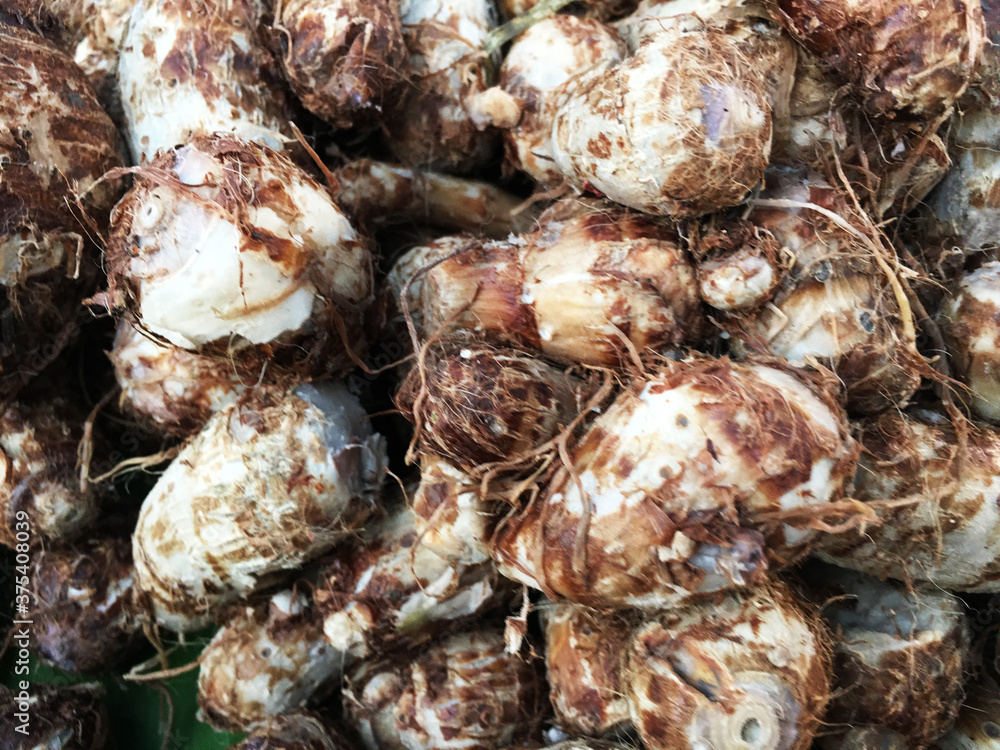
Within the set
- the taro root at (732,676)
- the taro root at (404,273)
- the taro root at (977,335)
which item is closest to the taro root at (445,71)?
the taro root at (404,273)

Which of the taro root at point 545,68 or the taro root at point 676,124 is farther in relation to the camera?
the taro root at point 545,68

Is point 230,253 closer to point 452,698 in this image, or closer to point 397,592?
point 397,592

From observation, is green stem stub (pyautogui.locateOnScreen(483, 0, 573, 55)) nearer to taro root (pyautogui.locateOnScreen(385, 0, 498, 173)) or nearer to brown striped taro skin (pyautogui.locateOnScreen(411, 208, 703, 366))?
taro root (pyautogui.locateOnScreen(385, 0, 498, 173))

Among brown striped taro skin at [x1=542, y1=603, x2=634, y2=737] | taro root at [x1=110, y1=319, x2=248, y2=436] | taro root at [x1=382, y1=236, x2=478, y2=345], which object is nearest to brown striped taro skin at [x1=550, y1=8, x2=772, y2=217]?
taro root at [x1=382, y1=236, x2=478, y2=345]

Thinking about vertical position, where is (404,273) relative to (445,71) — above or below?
below

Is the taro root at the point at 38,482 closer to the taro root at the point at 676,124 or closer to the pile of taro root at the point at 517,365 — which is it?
the pile of taro root at the point at 517,365

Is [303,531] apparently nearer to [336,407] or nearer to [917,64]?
[336,407]

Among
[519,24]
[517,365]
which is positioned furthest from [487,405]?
[519,24]

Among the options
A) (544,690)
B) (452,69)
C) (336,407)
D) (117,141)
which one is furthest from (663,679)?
(117,141)
